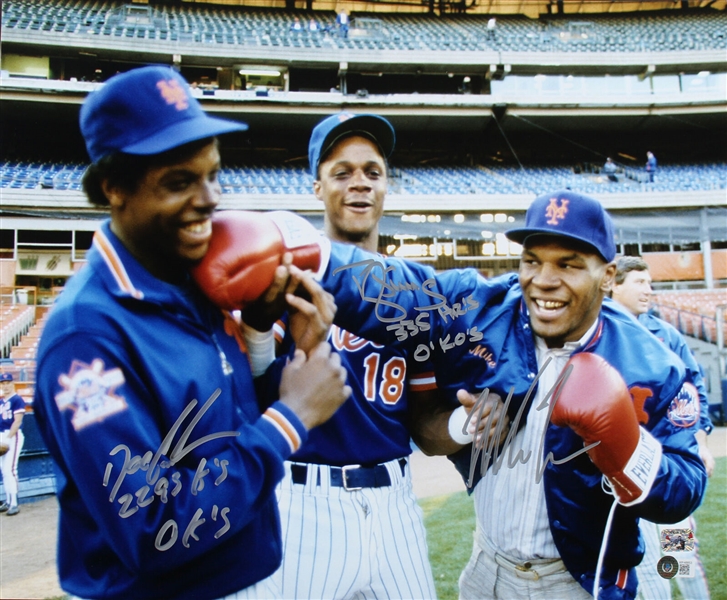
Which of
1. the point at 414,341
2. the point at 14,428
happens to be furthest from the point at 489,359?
the point at 14,428

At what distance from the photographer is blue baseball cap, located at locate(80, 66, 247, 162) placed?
1.17 meters

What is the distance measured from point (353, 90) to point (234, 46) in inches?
171

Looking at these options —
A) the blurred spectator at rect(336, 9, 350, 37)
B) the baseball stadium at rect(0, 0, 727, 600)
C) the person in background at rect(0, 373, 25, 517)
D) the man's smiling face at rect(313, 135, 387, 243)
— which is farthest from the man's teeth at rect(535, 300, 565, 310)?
the blurred spectator at rect(336, 9, 350, 37)

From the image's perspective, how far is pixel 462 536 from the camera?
4.96 m

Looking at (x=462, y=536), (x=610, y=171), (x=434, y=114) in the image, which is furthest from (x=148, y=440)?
(x=610, y=171)

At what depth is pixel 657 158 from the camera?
2122 centimetres

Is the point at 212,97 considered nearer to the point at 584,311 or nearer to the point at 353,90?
the point at 353,90

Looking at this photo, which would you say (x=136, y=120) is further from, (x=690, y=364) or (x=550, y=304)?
(x=690, y=364)

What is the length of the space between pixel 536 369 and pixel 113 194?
1.41 meters

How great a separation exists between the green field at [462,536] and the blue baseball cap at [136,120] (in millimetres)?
3523

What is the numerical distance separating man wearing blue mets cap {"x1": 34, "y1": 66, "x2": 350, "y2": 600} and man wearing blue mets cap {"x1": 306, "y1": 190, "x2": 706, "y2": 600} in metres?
0.47

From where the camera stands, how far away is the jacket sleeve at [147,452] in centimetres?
105

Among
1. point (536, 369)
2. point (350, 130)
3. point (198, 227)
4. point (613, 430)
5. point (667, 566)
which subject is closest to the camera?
point (198, 227)

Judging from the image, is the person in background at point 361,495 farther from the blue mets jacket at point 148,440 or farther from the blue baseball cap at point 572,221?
the blue baseball cap at point 572,221
